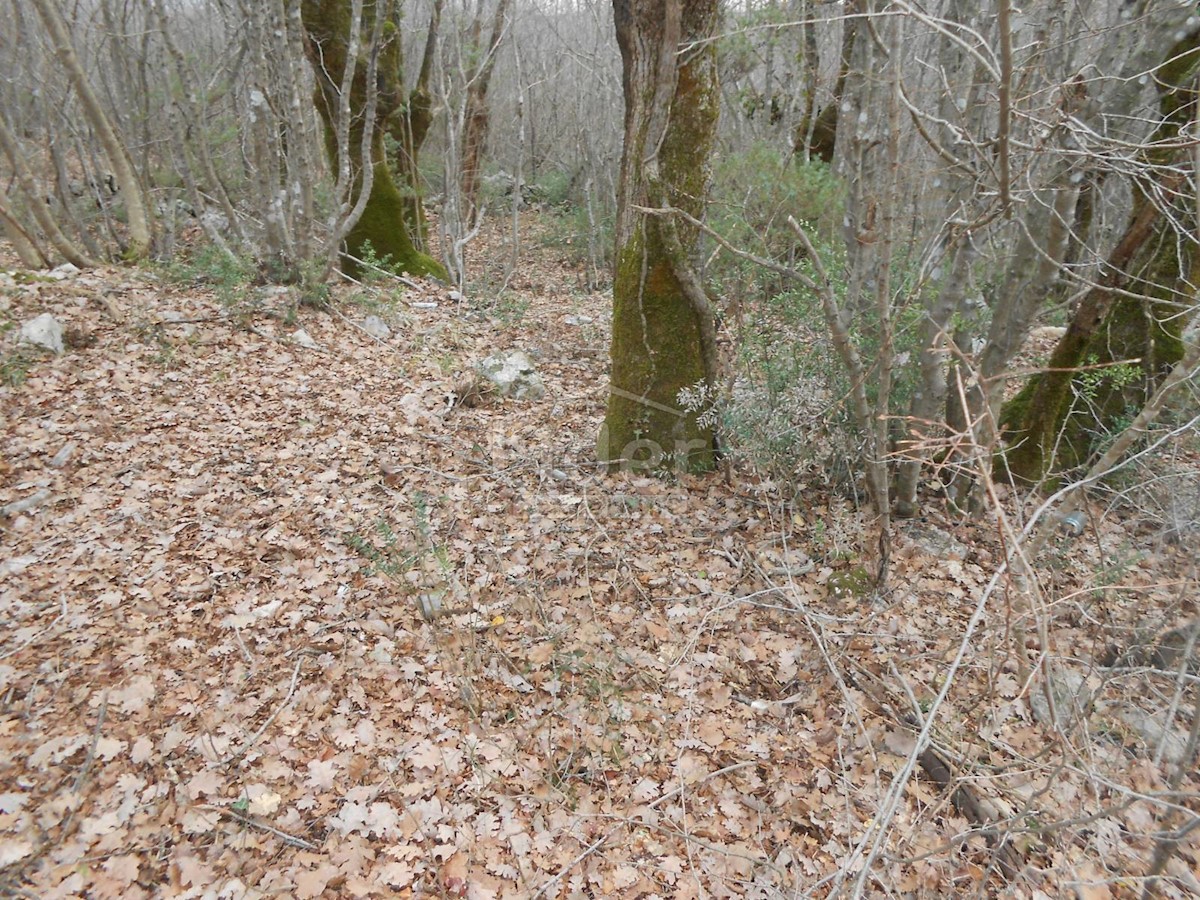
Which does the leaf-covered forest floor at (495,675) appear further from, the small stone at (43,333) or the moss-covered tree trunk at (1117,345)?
the moss-covered tree trunk at (1117,345)

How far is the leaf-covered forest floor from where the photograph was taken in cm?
270

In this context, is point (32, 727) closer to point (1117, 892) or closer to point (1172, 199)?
point (1117, 892)

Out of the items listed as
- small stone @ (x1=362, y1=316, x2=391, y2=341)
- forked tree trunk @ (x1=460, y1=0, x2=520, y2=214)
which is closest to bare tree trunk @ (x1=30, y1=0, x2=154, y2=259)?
small stone @ (x1=362, y1=316, x2=391, y2=341)

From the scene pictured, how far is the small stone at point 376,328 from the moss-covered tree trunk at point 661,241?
3.51m

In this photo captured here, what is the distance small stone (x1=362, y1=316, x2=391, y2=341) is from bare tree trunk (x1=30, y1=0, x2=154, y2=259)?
3.37 meters

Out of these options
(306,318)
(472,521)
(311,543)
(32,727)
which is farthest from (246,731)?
(306,318)

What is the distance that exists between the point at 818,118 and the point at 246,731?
10.5 metres

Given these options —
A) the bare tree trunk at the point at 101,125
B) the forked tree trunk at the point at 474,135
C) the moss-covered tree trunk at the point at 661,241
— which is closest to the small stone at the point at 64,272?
the bare tree trunk at the point at 101,125

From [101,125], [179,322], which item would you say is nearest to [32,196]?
[101,125]

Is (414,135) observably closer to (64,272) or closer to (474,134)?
(474,134)

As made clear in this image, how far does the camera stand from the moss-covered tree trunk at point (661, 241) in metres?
4.32

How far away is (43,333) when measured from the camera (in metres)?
5.72

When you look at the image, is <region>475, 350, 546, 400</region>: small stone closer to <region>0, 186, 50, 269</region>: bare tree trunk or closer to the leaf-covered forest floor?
the leaf-covered forest floor

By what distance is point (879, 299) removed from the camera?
10.8 feet
